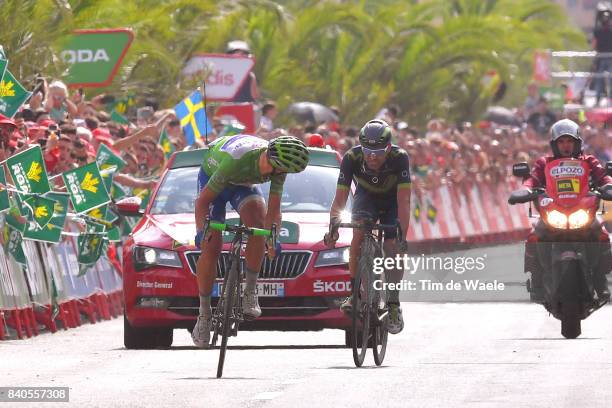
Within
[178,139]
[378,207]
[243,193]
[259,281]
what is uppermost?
[243,193]

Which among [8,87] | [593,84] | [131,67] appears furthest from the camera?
[593,84]

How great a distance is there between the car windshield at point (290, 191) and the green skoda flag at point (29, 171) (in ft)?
3.71

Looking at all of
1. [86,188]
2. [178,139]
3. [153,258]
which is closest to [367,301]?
[153,258]

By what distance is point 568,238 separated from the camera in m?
17.7

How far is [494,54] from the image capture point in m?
44.7

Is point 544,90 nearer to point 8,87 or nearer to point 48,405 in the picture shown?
point 8,87

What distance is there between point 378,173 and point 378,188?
0.44ft

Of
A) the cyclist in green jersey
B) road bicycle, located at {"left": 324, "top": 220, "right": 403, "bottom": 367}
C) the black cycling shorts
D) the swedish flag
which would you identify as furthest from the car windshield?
the swedish flag

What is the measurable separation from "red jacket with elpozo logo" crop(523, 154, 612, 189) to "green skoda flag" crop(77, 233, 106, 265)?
4448mm

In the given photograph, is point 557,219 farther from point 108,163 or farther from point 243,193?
point 108,163

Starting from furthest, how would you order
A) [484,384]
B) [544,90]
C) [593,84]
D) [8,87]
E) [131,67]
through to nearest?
[544,90], [593,84], [131,67], [8,87], [484,384]

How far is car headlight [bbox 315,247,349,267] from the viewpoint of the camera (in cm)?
1611

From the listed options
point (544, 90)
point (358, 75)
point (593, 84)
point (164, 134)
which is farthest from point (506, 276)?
point (544, 90)

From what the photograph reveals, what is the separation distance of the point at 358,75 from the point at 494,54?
3217 millimetres
